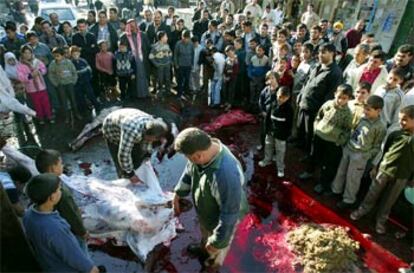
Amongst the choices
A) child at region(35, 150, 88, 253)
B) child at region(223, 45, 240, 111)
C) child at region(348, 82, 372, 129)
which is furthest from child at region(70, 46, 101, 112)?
child at region(348, 82, 372, 129)

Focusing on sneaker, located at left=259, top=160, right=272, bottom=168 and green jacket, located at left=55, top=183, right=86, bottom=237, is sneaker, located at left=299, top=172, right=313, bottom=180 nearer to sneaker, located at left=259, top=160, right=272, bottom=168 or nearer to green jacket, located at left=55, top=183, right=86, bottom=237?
sneaker, located at left=259, top=160, right=272, bottom=168

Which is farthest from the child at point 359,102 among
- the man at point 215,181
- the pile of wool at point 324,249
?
the man at point 215,181

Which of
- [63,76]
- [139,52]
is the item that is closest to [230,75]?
[139,52]

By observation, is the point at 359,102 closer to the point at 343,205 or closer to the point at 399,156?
the point at 399,156

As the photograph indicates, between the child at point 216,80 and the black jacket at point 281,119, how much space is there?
273 cm

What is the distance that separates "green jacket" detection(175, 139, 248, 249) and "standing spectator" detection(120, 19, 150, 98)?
5.38m

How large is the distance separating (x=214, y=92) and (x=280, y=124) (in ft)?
10.1

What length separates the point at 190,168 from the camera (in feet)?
11.3

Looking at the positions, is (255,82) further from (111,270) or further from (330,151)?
(111,270)

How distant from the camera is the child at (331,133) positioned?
4.58 meters

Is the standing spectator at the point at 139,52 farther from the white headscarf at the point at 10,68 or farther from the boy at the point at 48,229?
the boy at the point at 48,229

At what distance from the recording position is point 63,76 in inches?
272

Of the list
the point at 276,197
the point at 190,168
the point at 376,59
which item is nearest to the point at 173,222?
the point at 190,168

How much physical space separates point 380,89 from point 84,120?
19.7 feet
